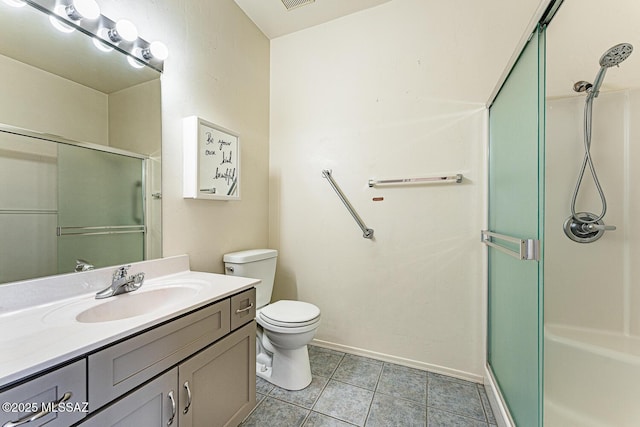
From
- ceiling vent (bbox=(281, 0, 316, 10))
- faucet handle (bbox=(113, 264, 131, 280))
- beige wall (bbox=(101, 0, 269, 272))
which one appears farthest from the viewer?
ceiling vent (bbox=(281, 0, 316, 10))

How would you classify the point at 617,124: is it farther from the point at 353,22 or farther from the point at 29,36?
the point at 29,36

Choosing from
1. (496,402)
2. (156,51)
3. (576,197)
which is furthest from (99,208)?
(576,197)

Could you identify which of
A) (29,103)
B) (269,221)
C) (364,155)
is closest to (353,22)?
(364,155)

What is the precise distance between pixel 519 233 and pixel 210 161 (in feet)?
5.29

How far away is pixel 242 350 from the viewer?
44.4 inches

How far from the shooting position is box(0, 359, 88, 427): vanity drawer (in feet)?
1.66

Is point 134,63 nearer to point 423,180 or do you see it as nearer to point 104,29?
point 104,29

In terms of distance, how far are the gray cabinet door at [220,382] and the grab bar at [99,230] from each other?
27.1 inches

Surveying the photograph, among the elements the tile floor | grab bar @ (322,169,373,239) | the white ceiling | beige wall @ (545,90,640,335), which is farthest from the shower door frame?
the white ceiling

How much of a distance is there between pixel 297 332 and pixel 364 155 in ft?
4.18

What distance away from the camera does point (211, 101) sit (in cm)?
161

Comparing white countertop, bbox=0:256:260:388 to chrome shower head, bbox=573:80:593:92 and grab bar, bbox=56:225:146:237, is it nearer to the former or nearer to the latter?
grab bar, bbox=56:225:146:237

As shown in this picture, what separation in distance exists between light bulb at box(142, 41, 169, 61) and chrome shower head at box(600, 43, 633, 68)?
2.18 meters

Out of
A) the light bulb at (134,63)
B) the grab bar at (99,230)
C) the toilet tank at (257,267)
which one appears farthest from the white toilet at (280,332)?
the light bulb at (134,63)
